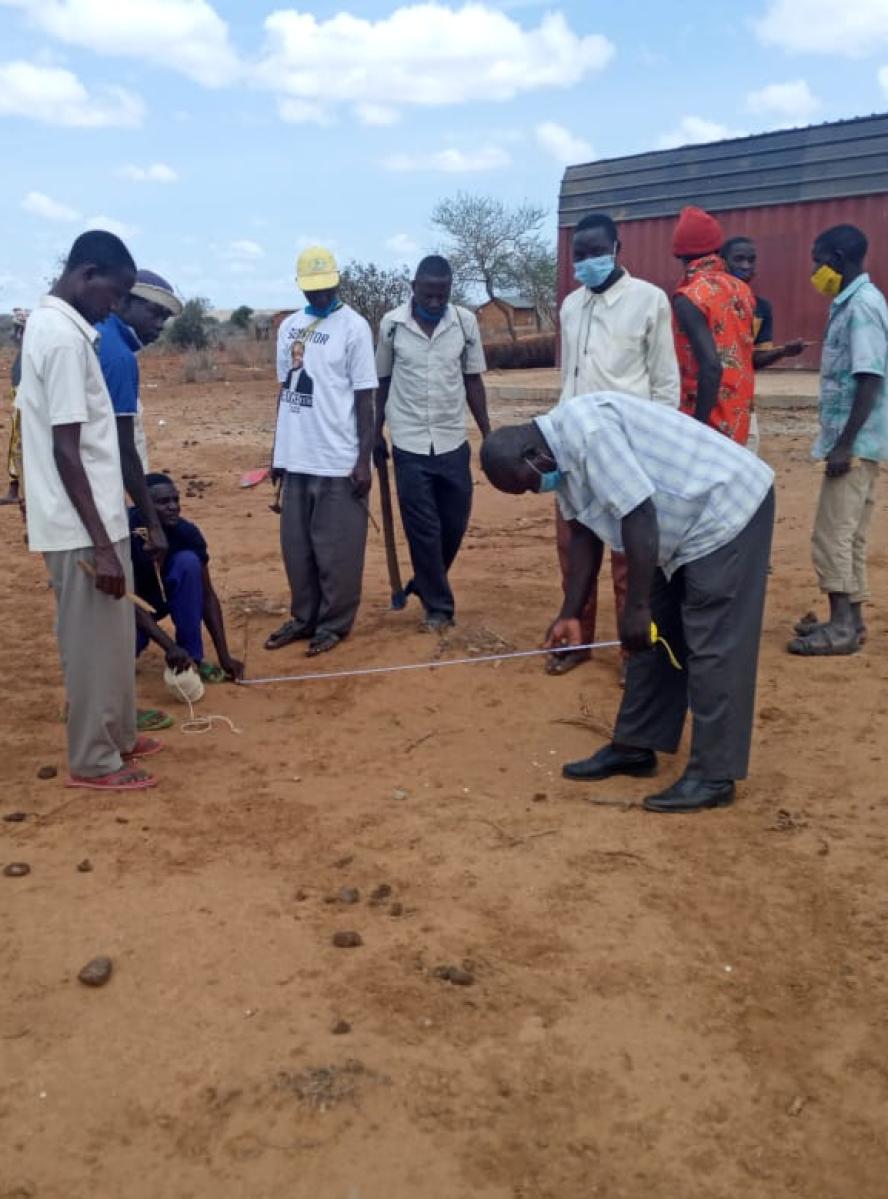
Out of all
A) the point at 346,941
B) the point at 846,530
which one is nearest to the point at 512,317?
the point at 846,530

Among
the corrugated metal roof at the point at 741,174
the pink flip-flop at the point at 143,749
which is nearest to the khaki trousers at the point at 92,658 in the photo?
the pink flip-flop at the point at 143,749

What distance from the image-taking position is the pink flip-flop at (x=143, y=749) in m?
4.55

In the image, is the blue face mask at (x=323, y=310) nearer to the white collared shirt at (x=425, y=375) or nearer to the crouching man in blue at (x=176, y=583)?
the white collared shirt at (x=425, y=375)

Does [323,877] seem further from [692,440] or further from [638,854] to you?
[692,440]

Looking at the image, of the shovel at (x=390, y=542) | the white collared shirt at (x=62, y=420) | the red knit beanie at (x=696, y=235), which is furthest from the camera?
the shovel at (x=390, y=542)

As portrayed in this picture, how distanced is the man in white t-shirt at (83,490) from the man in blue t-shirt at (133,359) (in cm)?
50

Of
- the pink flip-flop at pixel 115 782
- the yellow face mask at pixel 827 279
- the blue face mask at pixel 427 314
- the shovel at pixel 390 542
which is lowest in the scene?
the pink flip-flop at pixel 115 782

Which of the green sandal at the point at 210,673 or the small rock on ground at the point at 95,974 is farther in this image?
the green sandal at the point at 210,673

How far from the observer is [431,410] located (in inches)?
236

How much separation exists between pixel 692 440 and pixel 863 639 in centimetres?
258

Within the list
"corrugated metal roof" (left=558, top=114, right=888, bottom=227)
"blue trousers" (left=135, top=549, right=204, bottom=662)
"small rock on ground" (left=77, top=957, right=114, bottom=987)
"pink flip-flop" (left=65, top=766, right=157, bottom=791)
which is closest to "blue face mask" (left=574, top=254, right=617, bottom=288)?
"blue trousers" (left=135, top=549, right=204, bottom=662)

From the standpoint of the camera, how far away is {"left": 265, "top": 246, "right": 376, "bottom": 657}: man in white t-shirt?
571 centimetres

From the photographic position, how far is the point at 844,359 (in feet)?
18.4

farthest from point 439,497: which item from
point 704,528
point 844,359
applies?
point 704,528
